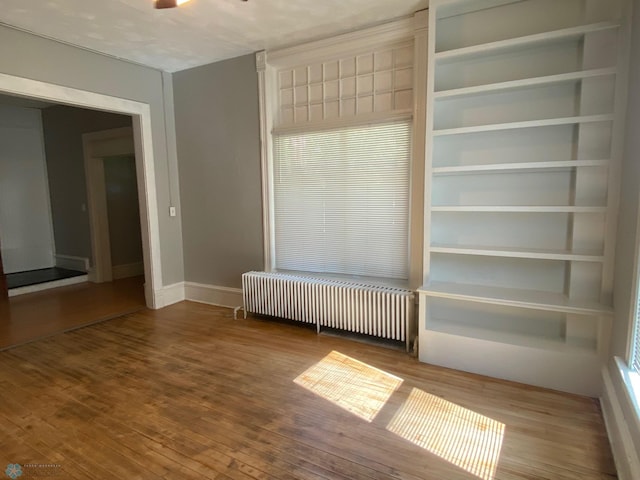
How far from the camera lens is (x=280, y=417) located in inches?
94.5

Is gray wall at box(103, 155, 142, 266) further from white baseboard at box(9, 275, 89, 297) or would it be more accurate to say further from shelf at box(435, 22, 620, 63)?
shelf at box(435, 22, 620, 63)

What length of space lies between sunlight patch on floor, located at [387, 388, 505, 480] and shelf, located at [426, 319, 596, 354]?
2.22 feet

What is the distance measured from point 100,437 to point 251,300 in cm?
217

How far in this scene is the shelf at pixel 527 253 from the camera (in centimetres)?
262

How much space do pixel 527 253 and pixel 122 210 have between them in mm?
6574

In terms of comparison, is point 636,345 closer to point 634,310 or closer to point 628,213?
point 634,310

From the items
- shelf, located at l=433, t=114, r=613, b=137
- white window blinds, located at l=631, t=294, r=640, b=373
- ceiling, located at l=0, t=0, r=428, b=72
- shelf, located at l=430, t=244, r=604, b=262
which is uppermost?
ceiling, located at l=0, t=0, r=428, b=72

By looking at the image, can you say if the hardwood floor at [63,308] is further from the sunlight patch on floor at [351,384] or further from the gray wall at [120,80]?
the sunlight patch on floor at [351,384]

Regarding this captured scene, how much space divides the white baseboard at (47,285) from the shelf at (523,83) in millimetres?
6359

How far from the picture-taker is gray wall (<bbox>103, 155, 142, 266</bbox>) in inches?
255

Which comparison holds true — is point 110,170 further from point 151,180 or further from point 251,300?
point 251,300

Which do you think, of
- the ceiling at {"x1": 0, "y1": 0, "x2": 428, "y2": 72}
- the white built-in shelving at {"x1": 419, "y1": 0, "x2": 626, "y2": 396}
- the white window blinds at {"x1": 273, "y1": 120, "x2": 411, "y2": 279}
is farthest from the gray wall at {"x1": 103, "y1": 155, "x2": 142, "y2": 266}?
the white built-in shelving at {"x1": 419, "y1": 0, "x2": 626, "y2": 396}

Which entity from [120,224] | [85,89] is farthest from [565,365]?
[120,224]

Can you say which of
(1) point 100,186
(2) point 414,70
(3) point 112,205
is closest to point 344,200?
(2) point 414,70
